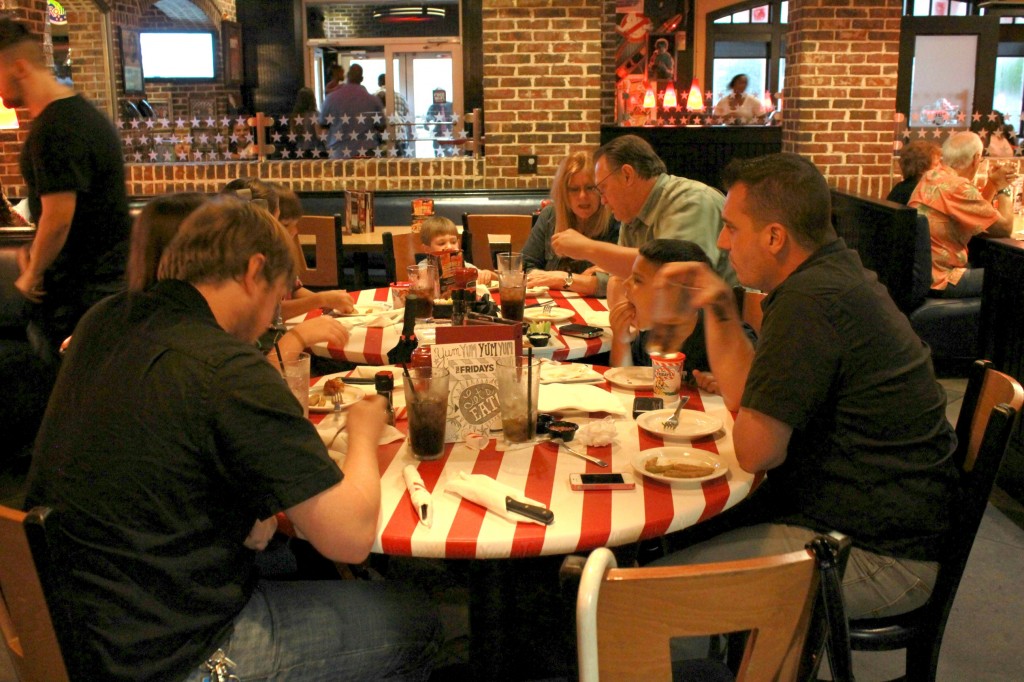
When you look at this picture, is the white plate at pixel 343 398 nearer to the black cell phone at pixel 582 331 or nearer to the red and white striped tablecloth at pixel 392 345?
the red and white striped tablecloth at pixel 392 345

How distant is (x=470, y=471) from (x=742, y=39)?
12616 millimetres

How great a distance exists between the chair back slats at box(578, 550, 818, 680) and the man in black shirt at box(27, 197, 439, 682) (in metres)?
0.55

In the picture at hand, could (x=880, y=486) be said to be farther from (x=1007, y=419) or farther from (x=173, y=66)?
(x=173, y=66)

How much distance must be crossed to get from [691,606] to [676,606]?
2 centimetres

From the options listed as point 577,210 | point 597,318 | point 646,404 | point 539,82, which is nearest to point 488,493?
point 646,404

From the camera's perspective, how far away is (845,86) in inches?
271

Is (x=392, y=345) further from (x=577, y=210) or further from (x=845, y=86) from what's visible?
(x=845, y=86)

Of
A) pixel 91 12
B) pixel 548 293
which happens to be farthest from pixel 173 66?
pixel 548 293

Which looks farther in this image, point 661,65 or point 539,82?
point 661,65

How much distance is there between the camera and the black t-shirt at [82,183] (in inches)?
137

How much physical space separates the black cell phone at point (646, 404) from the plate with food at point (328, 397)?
709 mm

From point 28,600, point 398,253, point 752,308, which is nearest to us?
point 28,600

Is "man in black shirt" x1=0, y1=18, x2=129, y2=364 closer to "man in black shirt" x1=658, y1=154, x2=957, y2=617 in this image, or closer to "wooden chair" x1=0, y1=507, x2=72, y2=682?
"wooden chair" x1=0, y1=507, x2=72, y2=682

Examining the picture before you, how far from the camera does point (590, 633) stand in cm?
115
